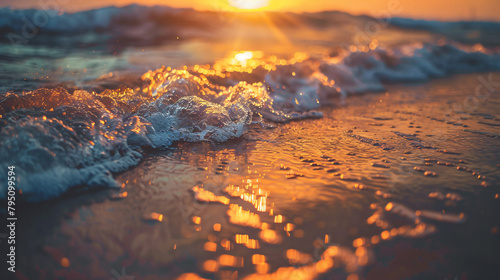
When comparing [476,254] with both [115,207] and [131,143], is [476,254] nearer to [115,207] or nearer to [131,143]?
[115,207]

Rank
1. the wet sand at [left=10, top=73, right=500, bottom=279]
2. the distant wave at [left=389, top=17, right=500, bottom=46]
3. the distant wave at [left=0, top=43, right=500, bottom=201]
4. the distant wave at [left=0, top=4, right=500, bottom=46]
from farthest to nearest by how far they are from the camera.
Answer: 1. the distant wave at [left=389, top=17, right=500, bottom=46]
2. the distant wave at [left=0, top=4, right=500, bottom=46]
3. the distant wave at [left=0, top=43, right=500, bottom=201]
4. the wet sand at [left=10, top=73, right=500, bottom=279]

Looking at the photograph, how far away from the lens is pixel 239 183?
1806 millimetres

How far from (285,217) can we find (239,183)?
411 mm

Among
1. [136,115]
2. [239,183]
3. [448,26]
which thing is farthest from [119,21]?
[448,26]

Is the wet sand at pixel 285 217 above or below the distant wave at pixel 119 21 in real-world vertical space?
below

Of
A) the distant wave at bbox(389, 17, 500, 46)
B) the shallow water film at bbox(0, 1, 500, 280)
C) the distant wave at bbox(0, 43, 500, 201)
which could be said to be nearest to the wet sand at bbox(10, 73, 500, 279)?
the shallow water film at bbox(0, 1, 500, 280)

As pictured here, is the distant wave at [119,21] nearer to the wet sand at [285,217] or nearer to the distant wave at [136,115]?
the distant wave at [136,115]

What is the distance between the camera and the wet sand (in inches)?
47.1

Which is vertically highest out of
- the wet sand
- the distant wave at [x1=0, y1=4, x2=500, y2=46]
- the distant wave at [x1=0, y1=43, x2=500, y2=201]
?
the distant wave at [x1=0, y1=4, x2=500, y2=46]

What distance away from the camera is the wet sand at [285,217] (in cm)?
120

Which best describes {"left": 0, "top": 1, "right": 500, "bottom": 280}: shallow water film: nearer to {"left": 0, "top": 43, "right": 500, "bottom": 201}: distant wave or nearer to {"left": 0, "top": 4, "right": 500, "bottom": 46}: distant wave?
{"left": 0, "top": 43, "right": 500, "bottom": 201}: distant wave

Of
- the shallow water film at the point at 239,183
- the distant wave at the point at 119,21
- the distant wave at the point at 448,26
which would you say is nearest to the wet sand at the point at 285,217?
the shallow water film at the point at 239,183

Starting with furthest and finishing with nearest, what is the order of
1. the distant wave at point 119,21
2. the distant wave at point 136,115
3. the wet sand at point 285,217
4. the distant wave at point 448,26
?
the distant wave at point 448,26
the distant wave at point 119,21
the distant wave at point 136,115
the wet sand at point 285,217

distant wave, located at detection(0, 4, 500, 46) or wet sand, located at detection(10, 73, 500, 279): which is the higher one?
distant wave, located at detection(0, 4, 500, 46)
